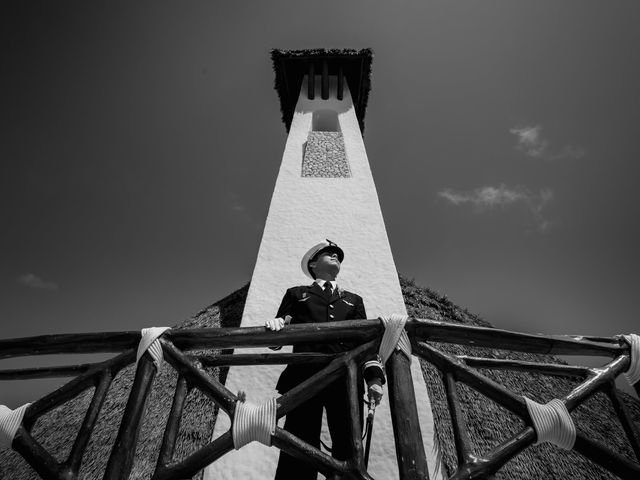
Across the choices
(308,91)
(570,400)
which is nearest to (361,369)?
(570,400)

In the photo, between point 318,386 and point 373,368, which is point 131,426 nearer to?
point 318,386

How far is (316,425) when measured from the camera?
5.69ft

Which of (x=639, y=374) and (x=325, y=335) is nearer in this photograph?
(x=325, y=335)

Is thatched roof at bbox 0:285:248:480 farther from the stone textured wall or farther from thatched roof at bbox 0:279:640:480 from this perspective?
the stone textured wall

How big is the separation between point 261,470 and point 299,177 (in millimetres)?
3734

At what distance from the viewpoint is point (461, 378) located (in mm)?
1408

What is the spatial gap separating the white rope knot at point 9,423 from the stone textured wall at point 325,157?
423 cm

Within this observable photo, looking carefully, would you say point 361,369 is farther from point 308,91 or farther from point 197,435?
point 308,91

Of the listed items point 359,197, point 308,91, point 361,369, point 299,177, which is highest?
point 308,91

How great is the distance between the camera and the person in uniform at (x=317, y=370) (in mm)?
1549

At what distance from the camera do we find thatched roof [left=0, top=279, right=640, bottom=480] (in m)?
2.71

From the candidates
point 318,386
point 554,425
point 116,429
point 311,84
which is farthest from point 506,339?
point 311,84

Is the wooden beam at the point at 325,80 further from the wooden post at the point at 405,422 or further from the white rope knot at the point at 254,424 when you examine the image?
the white rope knot at the point at 254,424

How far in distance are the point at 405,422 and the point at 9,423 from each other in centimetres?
162
